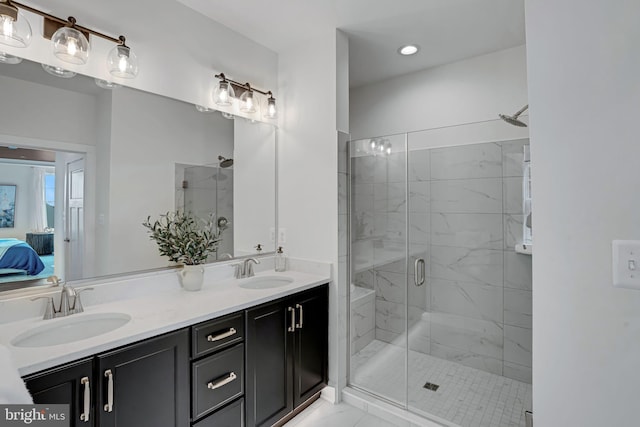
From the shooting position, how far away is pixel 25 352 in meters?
1.08

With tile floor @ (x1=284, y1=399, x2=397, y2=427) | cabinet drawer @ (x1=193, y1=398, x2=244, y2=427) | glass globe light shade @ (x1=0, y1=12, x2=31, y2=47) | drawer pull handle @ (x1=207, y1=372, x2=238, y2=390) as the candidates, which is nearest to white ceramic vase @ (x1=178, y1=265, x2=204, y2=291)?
drawer pull handle @ (x1=207, y1=372, x2=238, y2=390)

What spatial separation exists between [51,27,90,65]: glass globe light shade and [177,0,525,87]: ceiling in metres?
0.72

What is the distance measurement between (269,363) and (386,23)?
7.71 ft

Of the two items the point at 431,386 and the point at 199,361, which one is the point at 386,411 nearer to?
the point at 431,386

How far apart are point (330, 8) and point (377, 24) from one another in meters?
0.38

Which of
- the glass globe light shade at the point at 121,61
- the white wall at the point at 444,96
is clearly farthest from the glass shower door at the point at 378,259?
the glass globe light shade at the point at 121,61

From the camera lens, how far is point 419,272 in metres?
2.45

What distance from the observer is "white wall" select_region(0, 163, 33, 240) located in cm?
144

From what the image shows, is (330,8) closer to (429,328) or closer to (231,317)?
→ (231,317)

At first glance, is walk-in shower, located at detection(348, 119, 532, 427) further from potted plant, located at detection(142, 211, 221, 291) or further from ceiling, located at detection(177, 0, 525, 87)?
potted plant, located at detection(142, 211, 221, 291)

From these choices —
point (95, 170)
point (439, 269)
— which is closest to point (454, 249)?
point (439, 269)

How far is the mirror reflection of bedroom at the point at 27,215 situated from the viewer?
56.3 inches

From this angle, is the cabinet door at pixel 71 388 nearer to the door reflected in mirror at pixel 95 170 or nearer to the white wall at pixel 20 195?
the door reflected in mirror at pixel 95 170

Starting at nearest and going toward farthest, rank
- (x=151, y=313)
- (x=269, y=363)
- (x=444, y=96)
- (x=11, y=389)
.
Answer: (x=11, y=389)
(x=151, y=313)
(x=269, y=363)
(x=444, y=96)
